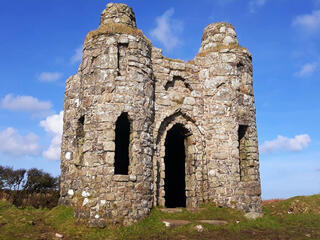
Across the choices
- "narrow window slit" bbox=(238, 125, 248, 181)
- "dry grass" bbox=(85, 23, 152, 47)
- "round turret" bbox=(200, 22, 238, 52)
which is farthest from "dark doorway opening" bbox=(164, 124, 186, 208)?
"dry grass" bbox=(85, 23, 152, 47)

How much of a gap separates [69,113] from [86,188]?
16.8 feet

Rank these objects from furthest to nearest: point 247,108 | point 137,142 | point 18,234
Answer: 1. point 247,108
2. point 137,142
3. point 18,234

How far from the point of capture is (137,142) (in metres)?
10.9

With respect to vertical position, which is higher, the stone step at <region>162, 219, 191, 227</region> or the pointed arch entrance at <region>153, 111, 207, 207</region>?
the pointed arch entrance at <region>153, 111, 207, 207</region>

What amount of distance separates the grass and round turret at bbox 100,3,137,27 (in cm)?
719

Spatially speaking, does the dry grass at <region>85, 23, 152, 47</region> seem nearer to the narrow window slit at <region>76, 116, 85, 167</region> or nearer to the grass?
the narrow window slit at <region>76, 116, 85, 167</region>

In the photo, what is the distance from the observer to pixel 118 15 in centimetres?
1240

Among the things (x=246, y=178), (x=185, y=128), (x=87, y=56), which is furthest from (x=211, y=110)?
(x=87, y=56)

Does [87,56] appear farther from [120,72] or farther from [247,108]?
[247,108]

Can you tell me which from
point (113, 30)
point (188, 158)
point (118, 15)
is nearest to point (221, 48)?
point (118, 15)

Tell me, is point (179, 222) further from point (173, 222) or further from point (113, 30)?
point (113, 30)

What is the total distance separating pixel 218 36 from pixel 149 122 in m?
5.61

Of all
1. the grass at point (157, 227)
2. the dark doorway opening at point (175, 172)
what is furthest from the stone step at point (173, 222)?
the dark doorway opening at point (175, 172)

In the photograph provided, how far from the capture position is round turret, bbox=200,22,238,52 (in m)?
14.2
